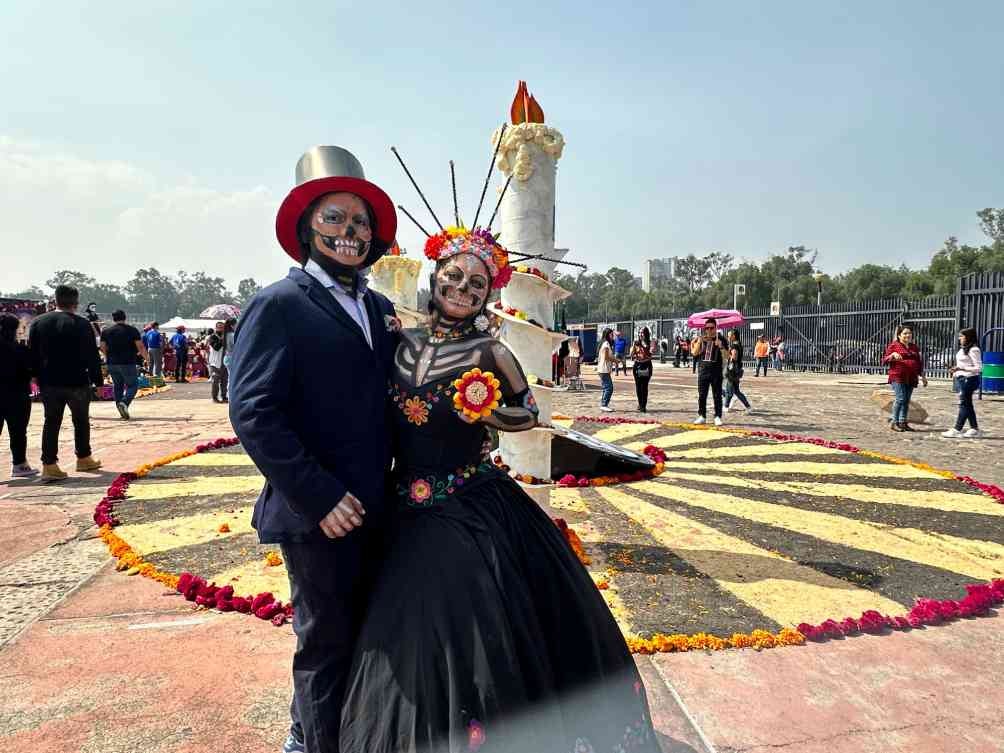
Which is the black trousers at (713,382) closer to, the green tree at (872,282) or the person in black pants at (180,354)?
the person in black pants at (180,354)

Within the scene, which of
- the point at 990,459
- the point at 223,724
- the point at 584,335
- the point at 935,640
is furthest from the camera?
the point at 584,335

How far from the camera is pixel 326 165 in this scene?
1998mm

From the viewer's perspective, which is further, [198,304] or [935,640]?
[198,304]

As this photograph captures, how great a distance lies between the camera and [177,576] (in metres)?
3.60

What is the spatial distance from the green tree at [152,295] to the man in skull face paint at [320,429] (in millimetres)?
146254

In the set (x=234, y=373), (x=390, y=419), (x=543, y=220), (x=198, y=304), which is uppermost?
(x=198, y=304)

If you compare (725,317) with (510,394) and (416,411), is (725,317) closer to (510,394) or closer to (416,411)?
(510,394)

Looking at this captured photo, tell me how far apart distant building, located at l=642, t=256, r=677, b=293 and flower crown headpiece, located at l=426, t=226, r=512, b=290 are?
12624 centimetres

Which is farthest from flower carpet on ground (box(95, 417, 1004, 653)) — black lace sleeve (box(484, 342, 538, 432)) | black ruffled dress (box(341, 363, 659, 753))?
black lace sleeve (box(484, 342, 538, 432))

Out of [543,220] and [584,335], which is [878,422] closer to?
[543,220]

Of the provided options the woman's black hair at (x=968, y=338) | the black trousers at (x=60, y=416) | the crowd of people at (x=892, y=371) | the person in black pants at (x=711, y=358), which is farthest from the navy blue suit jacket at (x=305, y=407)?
the woman's black hair at (x=968, y=338)

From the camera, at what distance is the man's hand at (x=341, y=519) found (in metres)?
1.70

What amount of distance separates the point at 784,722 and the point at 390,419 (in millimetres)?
1853

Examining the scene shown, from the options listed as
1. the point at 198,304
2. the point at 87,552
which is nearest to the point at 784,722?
the point at 87,552
